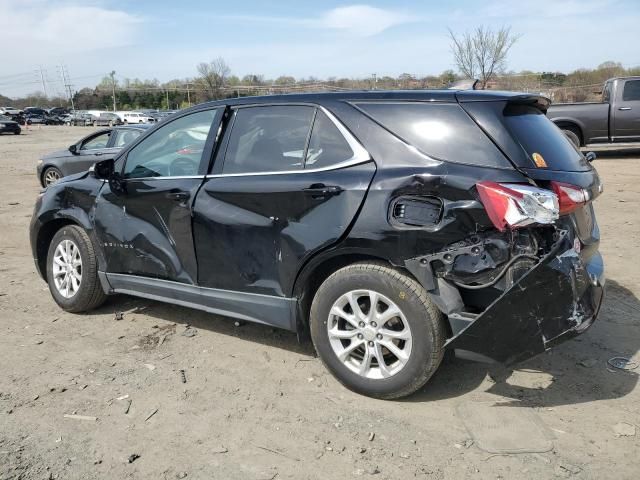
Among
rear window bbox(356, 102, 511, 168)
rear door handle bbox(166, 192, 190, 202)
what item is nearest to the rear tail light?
rear window bbox(356, 102, 511, 168)

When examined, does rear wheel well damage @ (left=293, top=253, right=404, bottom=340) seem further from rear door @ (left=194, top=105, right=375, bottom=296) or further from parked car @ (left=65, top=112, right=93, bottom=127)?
parked car @ (left=65, top=112, right=93, bottom=127)

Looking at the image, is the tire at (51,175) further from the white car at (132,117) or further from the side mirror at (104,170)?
the white car at (132,117)

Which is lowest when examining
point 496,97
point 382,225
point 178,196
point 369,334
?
point 369,334

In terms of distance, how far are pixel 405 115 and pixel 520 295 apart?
48.5 inches

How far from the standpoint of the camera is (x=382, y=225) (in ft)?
10.4

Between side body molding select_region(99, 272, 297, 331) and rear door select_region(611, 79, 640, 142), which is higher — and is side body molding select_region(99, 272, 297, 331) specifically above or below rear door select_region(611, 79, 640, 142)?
below

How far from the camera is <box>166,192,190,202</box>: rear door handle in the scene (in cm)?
403

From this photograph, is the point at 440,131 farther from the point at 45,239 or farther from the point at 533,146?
the point at 45,239

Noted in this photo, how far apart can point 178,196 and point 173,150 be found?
474 mm

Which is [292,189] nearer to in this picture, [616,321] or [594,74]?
[616,321]

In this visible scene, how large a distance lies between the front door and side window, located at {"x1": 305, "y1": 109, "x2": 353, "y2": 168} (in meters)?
0.88

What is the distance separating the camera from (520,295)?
2.88m

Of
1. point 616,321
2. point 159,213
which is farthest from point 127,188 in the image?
point 616,321

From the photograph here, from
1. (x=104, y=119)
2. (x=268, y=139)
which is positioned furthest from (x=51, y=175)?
(x=104, y=119)
